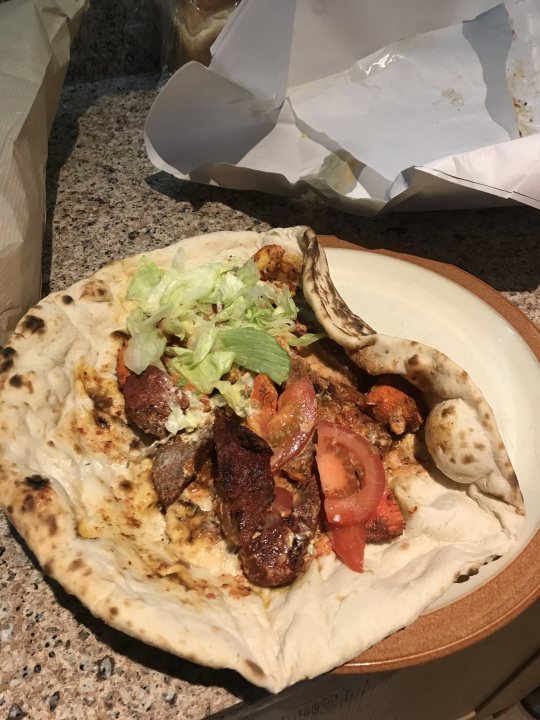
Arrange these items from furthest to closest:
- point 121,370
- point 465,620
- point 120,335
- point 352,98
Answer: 1. point 352,98
2. point 120,335
3. point 121,370
4. point 465,620

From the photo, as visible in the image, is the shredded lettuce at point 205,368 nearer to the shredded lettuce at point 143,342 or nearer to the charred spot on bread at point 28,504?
the shredded lettuce at point 143,342

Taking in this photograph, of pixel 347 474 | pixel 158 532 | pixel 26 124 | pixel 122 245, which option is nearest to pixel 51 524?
pixel 158 532

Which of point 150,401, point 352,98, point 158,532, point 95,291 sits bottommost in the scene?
point 158,532

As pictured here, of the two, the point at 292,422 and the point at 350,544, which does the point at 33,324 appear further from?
the point at 350,544

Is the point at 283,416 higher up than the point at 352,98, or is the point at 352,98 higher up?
the point at 352,98

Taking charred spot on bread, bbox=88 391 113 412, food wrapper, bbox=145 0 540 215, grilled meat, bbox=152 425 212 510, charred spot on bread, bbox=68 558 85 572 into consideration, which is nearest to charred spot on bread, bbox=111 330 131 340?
charred spot on bread, bbox=88 391 113 412

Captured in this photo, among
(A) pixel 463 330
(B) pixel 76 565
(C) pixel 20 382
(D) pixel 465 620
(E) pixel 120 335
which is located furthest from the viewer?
(A) pixel 463 330

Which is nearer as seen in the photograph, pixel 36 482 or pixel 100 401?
pixel 36 482
